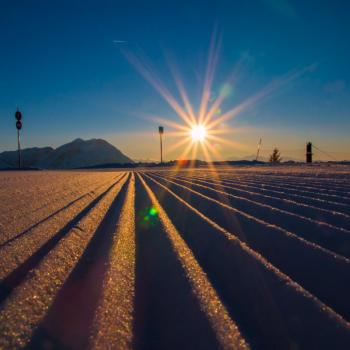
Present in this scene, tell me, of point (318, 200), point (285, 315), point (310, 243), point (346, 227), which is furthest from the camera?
point (318, 200)

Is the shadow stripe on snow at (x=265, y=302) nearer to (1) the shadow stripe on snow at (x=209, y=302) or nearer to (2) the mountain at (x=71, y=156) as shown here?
(1) the shadow stripe on snow at (x=209, y=302)

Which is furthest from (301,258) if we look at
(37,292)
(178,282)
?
(37,292)

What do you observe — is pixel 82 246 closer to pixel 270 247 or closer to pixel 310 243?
pixel 270 247

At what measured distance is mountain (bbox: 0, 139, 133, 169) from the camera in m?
61.9

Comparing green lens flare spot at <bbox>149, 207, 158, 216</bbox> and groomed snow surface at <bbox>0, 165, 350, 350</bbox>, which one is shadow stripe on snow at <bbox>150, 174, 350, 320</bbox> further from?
green lens flare spot at <bbox>149, 207, 158, 216</bbox>

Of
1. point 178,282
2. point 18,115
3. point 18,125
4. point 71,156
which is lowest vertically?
point 178,282

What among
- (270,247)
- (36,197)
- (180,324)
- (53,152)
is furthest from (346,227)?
(53,152)

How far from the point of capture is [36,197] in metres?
4.68

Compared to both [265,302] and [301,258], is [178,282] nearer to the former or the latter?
[265,302]

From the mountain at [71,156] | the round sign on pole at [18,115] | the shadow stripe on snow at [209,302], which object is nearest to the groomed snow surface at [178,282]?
the shadow stripe on snow at [209,302]

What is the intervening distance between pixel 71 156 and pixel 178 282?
64.3 metres

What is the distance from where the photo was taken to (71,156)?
207ft

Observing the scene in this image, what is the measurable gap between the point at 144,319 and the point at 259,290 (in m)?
0.52

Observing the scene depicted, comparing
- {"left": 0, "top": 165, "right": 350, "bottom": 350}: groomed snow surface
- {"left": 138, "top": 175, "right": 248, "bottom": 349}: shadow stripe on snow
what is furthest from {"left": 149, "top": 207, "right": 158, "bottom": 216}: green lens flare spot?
{"left": 138, "top": 175, "right": 248, "bottom": 349}: shadow stripe on snow
